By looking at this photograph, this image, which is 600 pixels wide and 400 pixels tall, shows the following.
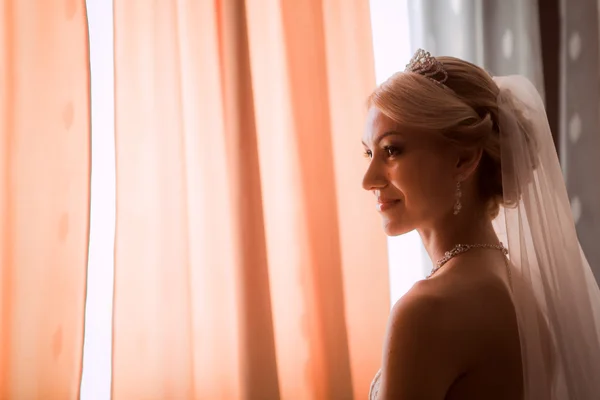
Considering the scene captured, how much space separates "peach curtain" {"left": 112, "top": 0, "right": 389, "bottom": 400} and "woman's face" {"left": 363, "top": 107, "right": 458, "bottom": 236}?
62 centimetres

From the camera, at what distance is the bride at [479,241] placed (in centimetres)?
95

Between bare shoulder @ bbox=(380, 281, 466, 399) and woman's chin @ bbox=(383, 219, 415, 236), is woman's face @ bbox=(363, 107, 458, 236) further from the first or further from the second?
bare shoulder @ bbox=(380, 281, 466, 399)

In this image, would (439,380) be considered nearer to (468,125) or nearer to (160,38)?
(468,125)

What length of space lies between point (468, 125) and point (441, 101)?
0.24ft

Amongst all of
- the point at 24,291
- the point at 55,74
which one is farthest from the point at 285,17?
the point at 24,291

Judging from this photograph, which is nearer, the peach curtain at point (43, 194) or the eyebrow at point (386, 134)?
the eyebrow at point (386, 134)

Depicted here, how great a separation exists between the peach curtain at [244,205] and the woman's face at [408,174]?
0.62 metres

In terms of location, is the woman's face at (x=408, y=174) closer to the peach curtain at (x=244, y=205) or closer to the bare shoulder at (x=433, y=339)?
the bare shoulder at (x=433, y=339)

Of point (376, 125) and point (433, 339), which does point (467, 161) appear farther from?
point (433, 339)

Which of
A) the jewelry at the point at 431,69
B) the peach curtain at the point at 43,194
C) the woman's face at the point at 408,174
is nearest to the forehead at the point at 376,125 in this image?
the woman's face at the point at 408,174

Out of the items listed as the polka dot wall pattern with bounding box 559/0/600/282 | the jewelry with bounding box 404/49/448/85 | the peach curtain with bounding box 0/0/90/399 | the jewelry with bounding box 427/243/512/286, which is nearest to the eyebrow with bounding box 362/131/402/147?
the jewelry with bounding box 404/49/448/85

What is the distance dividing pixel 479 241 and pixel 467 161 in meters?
0.16

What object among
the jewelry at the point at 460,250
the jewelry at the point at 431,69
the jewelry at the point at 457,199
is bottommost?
the jewelry at the point at 460,250

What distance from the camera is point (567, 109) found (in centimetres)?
199
